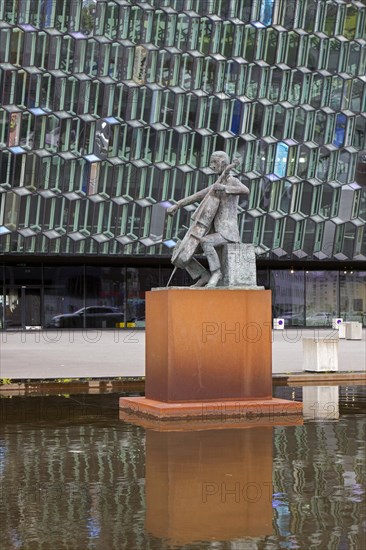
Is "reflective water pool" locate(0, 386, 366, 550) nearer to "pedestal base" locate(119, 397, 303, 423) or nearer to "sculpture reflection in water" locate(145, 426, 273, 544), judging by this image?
"sculpture reflection in water" locate(145, 426, 273, 544)

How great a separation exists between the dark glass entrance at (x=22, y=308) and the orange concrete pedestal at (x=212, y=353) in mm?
49104

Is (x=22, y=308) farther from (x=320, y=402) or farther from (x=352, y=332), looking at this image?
(x=320, y=402)

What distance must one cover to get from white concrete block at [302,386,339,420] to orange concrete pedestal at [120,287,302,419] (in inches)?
14.9

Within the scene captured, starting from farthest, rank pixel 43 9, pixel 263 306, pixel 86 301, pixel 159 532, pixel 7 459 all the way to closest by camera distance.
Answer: pixel 86 301
pixel 43 9
pixel 263 306
pixel 7 459
pixel 159 532

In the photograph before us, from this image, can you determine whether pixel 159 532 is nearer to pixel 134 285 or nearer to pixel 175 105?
pixel 175 105

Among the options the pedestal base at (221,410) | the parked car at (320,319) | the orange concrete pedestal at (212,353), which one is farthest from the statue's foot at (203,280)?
the parked car at (320,319)

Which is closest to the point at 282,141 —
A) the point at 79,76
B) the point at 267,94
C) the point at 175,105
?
the point at 267,94

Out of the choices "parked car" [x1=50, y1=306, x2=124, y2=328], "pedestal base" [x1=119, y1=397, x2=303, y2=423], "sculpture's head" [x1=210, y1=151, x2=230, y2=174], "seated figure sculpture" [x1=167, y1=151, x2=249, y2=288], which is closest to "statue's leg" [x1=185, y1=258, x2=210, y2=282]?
"seated figure sculpture" [x1=167, y1=151, x2=249, y2=288]

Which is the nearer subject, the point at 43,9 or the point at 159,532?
the point at 159,532

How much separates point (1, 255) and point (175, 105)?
13.3 meters

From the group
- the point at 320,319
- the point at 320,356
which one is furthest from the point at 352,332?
the point at 320,356

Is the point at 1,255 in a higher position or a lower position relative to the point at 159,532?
higher

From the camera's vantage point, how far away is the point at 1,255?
187 ft

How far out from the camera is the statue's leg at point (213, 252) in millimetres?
13031
